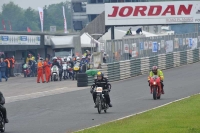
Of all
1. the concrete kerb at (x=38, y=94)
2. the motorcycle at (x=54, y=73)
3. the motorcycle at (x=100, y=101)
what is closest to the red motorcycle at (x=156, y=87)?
the motorcycle at (x=100, y=101)

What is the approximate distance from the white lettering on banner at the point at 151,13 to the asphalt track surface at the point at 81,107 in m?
15.6

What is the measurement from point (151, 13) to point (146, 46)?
33.3 ft

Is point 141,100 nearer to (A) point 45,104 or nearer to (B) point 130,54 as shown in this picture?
(A) point 45,104

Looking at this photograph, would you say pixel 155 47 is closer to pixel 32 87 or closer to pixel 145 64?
pixel 145 64

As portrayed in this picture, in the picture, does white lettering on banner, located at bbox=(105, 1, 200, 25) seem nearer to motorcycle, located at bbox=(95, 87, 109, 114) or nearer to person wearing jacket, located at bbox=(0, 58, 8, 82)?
person wearing jacket, located at bbox=(0, 58, 8, 82)

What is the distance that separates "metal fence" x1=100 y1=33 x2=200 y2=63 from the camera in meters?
36.4

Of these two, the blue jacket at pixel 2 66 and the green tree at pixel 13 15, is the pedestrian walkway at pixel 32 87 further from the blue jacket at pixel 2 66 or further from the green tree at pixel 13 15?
the green tree at pixel 13 15

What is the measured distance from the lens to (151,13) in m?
50.5

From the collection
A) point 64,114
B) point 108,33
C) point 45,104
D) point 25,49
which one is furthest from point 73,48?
point 64,114

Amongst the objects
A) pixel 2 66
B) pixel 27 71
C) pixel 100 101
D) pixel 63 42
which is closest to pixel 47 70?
pixel 2 66

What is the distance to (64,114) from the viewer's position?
19.5 meters

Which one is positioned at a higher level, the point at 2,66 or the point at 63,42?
the point at 63,42

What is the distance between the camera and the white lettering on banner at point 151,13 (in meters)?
49.8

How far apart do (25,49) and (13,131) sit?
3283cm
